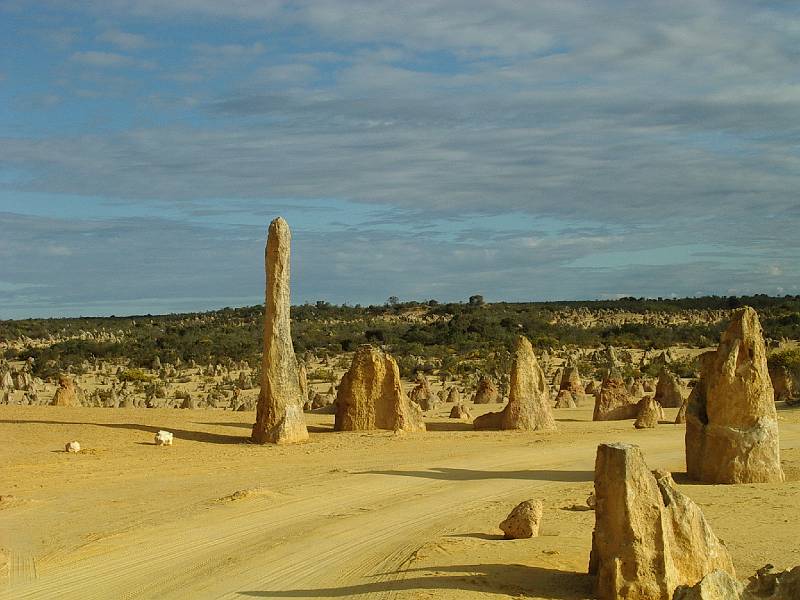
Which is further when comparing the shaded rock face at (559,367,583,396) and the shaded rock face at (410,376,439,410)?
the shaded rock face at (559,367,583,396)

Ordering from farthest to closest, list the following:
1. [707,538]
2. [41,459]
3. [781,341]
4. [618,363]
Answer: [781,341] → [618,363] → [41,459] → [707,538]

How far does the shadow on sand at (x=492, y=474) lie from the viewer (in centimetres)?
1481

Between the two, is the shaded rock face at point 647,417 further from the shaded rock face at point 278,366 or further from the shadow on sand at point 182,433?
the shadow on sand at point 182,433

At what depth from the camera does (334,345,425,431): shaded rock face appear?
20203 mm

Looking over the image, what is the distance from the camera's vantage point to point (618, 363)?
142 ft

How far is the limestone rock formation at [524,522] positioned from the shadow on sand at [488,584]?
1.15 m

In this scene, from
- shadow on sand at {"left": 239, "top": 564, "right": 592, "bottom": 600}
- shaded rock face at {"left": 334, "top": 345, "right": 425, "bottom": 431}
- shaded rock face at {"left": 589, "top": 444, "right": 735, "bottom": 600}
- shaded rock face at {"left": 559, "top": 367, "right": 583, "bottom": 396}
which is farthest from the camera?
shaded rock face at {"left": 559, "top": 367, "right": 583, "bottom": 396}

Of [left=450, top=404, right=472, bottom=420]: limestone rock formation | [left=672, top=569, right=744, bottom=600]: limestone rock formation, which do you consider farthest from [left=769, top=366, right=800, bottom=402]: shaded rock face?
[left=672, top=569, right=744, bottom=600]: limestone rock formation

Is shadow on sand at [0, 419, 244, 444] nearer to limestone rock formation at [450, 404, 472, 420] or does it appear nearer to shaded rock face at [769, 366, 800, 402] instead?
limestone rock formation at [450, 404, 472, 420]

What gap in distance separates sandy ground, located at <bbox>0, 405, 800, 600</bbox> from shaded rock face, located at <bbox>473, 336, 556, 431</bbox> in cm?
72

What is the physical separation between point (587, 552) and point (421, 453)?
793 cm

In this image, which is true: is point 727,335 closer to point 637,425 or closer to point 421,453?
point 421,453

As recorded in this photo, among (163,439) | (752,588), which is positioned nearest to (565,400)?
(163,439)

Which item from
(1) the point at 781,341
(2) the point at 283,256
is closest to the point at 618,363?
(1) the point at 781,341
